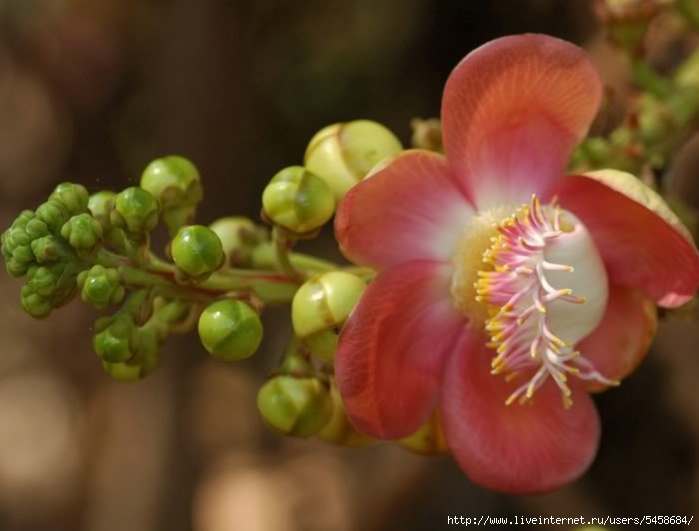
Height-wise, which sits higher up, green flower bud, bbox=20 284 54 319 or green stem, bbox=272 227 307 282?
green flower bud, bbox=20 284 54 319

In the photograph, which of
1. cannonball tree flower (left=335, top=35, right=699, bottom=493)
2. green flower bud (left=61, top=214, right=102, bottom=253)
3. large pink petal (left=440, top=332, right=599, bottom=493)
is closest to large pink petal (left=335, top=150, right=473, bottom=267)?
cannonball tree flower (left=335, top=35, right=699, bottom=493)

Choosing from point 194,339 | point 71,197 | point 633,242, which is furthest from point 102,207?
point 194,339

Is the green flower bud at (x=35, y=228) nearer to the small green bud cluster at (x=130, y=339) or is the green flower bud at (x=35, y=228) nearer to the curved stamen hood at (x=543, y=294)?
the small green bud cluster at (x=130, y=339)

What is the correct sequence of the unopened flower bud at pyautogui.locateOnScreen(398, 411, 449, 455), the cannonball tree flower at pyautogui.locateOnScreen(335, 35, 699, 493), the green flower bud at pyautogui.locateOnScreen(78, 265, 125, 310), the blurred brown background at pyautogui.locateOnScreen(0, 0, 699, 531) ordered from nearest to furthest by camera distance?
the green flower bud at pyautogui.locateOnScreen(78, 265, 125, 310) → the cannonball tree flower at pyautogui.locateOnScreen(335, 35, 699, 493) → the unopened flower bud at pyautogui.locateOnScreen(398, 411, 449, 455) → the blurred brown background at pyautogui.locateOnScreen(0, 0, 699, 531)

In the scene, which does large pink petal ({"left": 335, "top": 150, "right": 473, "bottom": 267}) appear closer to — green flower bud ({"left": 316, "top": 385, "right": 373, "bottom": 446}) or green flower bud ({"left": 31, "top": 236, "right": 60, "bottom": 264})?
green flower bud ({"left": 316, "top": 385, "right": 373, "bottom": 446})

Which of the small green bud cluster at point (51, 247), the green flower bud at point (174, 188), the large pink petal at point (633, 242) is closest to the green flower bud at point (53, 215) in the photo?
the small green bud cluster at point (51, 247)

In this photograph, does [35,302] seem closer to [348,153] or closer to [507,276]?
[348,153]

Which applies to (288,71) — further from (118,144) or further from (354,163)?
(354,163)

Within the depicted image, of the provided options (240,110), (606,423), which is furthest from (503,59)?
(240,110)

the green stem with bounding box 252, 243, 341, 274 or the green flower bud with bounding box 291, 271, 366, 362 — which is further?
the green stem with bounding box 252, 243, 341, 274
